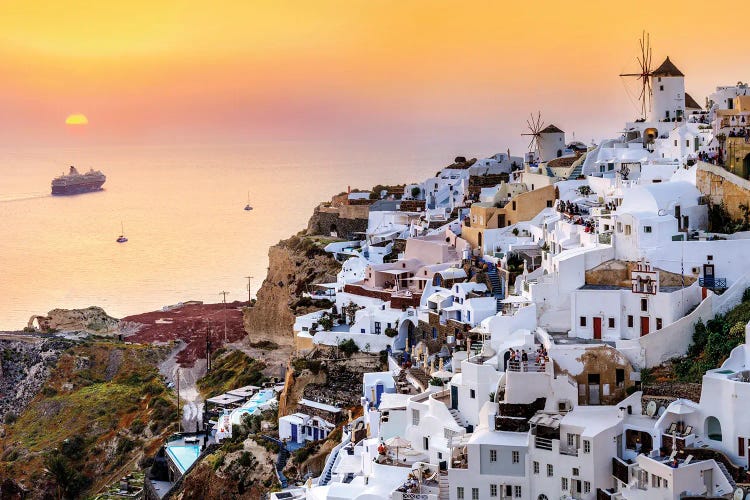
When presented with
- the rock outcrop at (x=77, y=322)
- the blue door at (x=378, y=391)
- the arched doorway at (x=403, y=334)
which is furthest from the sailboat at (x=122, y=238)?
the blue door at (x=378, y=391)

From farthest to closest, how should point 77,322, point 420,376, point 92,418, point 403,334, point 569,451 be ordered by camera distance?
point 77,322 < point 92,418 < point 403,334 < point 420,376 < point 569,451

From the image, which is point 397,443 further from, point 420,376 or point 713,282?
point 713,282

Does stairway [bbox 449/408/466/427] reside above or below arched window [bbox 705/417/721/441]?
below

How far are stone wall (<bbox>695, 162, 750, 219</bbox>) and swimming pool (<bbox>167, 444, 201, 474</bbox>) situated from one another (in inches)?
587

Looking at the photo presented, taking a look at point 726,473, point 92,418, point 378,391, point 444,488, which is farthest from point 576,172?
point 92,418

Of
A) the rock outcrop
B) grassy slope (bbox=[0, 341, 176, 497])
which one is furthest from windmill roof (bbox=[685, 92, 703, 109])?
the rock outcrop

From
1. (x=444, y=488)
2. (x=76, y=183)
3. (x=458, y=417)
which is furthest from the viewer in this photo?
(x=76, y=183)

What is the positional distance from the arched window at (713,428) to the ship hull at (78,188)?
11313 cm

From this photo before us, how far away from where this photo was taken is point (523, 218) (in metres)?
32.8

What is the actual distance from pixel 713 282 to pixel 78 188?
4418 inches

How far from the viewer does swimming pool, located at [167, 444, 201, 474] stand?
31516mm

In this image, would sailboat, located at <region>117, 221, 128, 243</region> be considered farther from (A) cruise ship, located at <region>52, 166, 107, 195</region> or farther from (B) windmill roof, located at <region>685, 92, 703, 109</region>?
(B) windmill roof, located at <region>685, 92, 703, 109</region>

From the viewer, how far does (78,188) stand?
128 metres

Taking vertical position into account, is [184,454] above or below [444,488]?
below
